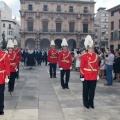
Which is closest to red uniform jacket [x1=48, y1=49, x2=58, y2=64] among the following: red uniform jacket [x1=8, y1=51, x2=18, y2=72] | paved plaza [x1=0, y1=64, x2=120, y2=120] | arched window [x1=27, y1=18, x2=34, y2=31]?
paved plaza [x1=0, y1=64, x2=120, y2=120]

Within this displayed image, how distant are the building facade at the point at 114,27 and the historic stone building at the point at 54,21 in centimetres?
641

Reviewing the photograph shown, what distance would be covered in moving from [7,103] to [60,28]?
144 feet

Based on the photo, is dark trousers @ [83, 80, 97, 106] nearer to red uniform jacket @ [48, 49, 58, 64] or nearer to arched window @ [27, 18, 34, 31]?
red uniform jacket @ [48, 49, 58, 64]

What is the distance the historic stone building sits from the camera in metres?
49.2

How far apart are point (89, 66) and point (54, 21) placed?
1723 inches

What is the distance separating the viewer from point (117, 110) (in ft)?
22.1

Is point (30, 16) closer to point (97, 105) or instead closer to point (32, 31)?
point (32, 31)

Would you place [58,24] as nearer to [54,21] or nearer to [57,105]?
[54,21]

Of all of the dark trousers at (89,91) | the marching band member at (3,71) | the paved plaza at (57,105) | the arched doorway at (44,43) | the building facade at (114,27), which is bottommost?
the paved plaza at (57,105)

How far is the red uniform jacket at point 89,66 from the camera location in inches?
274

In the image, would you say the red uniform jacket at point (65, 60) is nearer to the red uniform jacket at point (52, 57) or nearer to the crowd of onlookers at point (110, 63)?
the crowd of onlookers at point (110, 63)

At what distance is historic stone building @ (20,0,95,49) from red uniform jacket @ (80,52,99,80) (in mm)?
42713

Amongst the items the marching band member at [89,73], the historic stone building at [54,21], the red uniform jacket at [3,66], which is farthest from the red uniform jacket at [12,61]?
the historic stone building at [54,21]

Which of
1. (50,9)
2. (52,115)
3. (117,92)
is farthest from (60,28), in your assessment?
(52,115)
